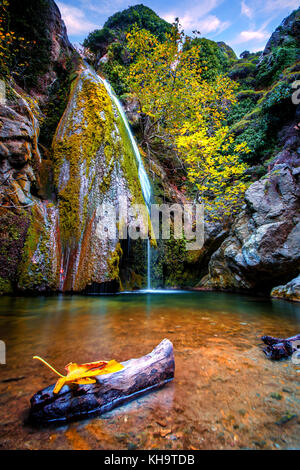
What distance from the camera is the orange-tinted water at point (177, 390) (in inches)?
34.1

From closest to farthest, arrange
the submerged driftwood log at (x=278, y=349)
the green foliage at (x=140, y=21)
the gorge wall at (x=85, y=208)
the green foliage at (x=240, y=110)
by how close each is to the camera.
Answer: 1. the submerged driftwood log at (x=278, y=349)
2. the gorge wall at (x=85, y=208)
3. the green foliage at (x=240, y=110)
4. the green foliage at (x=140, y=21)

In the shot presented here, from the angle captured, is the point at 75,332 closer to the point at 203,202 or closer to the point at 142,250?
the point at 142,250

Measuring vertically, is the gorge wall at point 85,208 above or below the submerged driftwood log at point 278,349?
above

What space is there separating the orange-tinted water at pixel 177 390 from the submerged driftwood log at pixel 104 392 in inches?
1.8

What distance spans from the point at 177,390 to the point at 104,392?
0.45 m

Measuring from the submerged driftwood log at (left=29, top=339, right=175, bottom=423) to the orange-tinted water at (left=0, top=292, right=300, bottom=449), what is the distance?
0.05m

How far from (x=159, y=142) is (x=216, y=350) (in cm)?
1215

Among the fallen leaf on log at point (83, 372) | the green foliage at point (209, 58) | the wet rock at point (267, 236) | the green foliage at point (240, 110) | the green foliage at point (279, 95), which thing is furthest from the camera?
the green foliage at point (209, 58)

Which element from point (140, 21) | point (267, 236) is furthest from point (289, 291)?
point (140, 21)

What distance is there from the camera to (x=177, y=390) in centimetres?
123

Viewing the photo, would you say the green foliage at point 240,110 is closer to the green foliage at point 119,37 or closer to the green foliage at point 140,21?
the green foliage at point 119,37

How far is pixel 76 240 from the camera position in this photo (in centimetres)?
553

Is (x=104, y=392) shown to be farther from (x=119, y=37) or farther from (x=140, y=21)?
(x=140, y=21)

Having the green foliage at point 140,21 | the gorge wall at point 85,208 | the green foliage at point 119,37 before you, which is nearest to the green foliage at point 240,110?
the gorge wall at point 85,208
